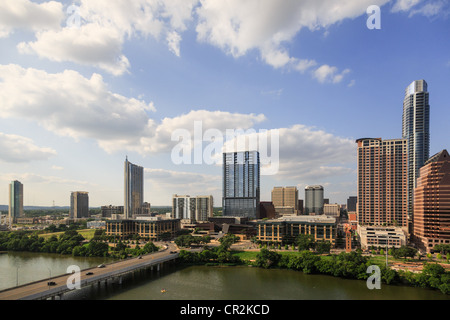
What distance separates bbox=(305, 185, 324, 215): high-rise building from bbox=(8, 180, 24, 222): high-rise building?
14686 cm

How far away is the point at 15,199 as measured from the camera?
125m

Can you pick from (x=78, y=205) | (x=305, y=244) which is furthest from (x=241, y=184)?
(x=78, y=205)

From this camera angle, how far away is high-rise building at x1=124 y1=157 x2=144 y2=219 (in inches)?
4641

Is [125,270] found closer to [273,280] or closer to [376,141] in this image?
[273,280]

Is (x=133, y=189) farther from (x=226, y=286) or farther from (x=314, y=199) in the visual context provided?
(x=226, y=286)

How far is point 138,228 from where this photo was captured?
64.8m

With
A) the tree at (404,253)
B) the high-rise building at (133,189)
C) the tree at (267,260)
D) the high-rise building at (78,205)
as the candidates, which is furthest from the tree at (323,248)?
the high-rise building at (78,205)

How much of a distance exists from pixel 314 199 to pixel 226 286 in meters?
134

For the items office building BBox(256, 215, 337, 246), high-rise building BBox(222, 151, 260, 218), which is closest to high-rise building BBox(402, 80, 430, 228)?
high-rise building BBox(222, 151, 260, 218)

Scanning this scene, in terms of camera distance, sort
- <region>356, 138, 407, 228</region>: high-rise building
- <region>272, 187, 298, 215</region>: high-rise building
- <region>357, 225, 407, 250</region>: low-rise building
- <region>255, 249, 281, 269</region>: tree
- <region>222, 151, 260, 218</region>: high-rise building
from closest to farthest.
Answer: <region>255, 249, 281, 269</region>: tree → <region>357, 225, 407, 250</region>: low-rise building → <region>356, 138, 407, 228</region>: high-rise building → <region>222, 151, 260, 218</region>: high-rise building → <region>272, 187, 298, 215</region>: high-rise building

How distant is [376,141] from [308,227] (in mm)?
33730

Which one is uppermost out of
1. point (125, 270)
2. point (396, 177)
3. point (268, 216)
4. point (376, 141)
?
point (376, 141)

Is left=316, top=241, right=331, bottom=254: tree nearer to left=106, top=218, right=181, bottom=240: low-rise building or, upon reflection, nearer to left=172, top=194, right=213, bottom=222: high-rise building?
left=106, top=218, right=181, bottom=240: low-rise building

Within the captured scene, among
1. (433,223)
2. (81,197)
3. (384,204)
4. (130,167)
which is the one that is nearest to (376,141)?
(384,204)
